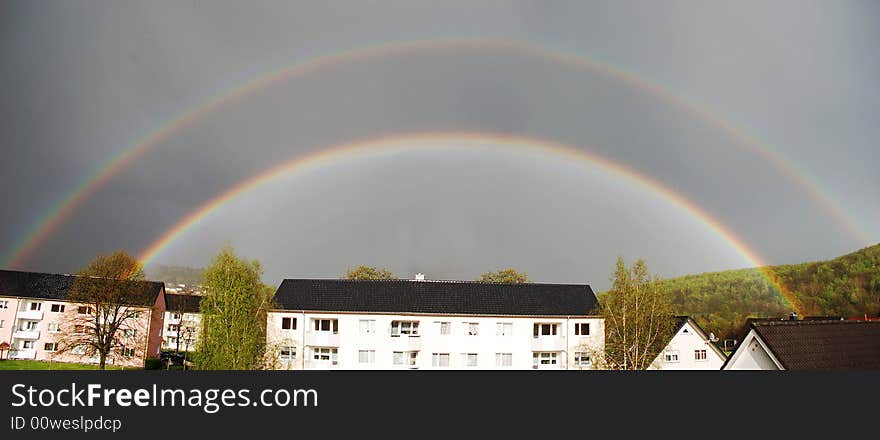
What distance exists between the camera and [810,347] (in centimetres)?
2661

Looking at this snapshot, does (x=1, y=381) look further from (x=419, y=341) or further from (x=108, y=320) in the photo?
(x=108, y=320)

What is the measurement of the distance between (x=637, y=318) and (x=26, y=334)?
7071 centimetres

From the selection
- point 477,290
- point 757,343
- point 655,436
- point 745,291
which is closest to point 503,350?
point 477,290

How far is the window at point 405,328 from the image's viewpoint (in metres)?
51.7

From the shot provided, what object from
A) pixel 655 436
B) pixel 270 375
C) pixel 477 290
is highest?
pixel 477 290

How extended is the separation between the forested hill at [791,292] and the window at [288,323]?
54223 millimetres

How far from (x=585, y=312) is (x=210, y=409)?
43627 millimetres

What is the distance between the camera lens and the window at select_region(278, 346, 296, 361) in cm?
5116

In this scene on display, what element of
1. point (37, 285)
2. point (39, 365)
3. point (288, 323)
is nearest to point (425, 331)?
→ point (288, 323)

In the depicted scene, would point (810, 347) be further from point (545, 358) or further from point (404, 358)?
point (404, 358)

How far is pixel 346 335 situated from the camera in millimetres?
51406

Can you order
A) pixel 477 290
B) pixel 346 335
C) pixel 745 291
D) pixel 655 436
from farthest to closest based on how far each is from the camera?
pixel 745 291 → pixel 477 290 → pixel 346 335 → pixel 655 436

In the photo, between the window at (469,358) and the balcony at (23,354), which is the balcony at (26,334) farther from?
the window at (469,358)

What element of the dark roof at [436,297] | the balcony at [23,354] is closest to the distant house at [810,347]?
the dark roof at [436,297]
